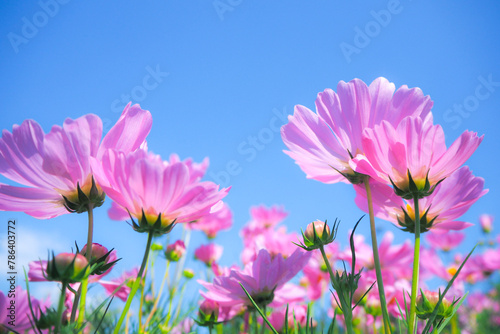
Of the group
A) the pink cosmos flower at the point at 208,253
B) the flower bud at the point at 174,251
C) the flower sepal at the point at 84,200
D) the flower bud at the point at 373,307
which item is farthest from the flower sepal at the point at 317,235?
the pink cosmos flower at the point at 208,253

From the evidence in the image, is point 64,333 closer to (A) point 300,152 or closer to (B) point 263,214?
(A) point 300,152

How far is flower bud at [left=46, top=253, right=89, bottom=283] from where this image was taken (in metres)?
0.41

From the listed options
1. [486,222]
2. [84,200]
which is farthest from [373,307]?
[486,222]

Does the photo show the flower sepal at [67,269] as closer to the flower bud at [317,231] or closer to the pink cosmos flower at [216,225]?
the flower bud at [317,231]

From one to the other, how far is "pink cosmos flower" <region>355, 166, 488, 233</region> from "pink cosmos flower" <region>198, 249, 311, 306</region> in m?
0.18

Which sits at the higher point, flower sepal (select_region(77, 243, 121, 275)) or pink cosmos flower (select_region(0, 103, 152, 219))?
pink cosmos flower (select_region(0, 103, 152, 219))

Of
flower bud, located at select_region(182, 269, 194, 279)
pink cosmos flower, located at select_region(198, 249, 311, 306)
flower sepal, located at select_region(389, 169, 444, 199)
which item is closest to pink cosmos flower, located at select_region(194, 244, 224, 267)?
flower bud, located at select_region(182, 269, 194, 279)

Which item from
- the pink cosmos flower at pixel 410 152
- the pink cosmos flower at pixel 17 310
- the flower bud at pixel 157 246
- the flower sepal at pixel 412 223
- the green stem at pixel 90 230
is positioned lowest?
the pink cosmos flower at pixel 17 310

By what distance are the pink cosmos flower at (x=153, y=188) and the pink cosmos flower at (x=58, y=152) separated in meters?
0.05

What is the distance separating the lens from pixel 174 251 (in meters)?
1.34

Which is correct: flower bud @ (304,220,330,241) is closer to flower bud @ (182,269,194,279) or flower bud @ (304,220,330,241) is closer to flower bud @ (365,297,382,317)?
flower bud @ (365,297,382,317)

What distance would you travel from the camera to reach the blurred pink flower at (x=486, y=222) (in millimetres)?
3341

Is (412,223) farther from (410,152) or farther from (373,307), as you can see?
(373,307)

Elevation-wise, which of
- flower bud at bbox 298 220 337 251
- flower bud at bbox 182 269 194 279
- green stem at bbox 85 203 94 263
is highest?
flower bud at bbox 298 220 337 251
